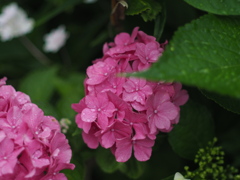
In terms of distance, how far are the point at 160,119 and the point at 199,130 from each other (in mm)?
313

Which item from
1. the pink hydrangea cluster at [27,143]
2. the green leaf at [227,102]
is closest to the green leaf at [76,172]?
the pink hydrangea cluster at [27,143]

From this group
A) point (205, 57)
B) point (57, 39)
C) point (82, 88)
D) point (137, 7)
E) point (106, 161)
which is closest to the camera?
point (205, 57)

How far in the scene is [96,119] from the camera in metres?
1.32

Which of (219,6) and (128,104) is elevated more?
(219,6)

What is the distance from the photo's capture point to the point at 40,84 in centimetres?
235

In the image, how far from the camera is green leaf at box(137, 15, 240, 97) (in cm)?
96

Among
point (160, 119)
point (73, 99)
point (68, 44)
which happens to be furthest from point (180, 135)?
point (68, 44)

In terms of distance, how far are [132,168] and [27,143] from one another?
576 mm

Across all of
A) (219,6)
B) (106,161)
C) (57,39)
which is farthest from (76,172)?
(57,39)

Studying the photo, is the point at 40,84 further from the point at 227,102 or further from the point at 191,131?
the point at 227,102

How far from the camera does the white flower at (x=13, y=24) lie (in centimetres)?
251

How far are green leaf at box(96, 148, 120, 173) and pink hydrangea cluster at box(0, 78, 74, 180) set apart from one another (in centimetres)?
35

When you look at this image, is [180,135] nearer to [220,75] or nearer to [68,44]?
[220,75]

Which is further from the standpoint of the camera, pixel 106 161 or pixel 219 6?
pixel 106 161
